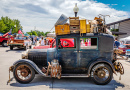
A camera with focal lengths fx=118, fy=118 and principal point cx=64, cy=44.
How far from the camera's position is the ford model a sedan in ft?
14.5

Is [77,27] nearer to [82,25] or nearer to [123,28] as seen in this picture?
[82,25]

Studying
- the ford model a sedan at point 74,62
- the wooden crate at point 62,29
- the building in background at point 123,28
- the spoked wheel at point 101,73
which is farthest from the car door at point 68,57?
the building in background at point 123,28

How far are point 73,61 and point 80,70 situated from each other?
47 cm

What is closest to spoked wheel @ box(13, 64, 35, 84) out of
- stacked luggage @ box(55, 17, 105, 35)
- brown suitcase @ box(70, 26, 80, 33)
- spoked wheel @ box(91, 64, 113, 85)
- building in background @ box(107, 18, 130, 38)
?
stacked luggage @ box(55, 17, 105, 35)

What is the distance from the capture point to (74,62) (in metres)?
4.61

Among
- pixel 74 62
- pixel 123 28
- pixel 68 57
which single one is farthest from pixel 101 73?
pixel 123 28

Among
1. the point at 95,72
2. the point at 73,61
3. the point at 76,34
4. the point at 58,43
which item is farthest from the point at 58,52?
the point at 95,72

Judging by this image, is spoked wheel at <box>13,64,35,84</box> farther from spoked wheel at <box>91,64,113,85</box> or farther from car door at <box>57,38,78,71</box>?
spoked wheel at <box>91,64,113,85</box>

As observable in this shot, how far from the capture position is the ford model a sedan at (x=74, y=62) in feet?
14.5

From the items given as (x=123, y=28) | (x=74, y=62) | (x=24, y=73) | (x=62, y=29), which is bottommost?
(x=24, y=73)

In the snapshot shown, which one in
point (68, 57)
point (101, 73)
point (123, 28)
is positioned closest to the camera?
point (101, 73)

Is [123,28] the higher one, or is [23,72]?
[123,28]

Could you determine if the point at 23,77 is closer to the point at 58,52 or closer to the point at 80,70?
the point at 58,52

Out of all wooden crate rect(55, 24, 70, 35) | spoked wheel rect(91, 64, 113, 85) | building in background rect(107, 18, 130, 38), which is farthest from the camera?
building in background rect(107, 18, 130, 38)
